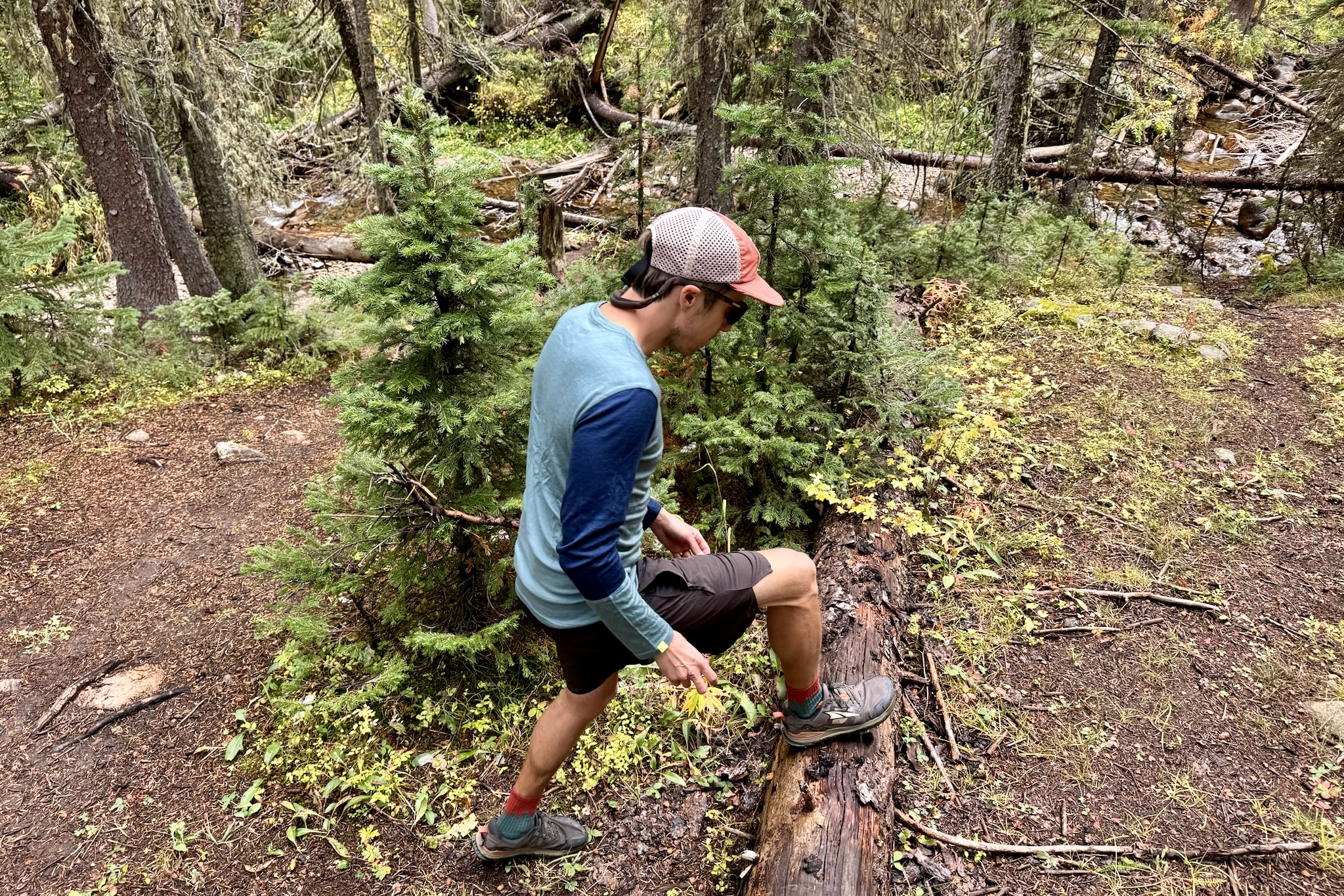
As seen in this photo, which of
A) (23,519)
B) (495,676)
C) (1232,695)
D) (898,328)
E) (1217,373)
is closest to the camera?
(1232,695)

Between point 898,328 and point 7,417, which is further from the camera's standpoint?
A: point 7,417

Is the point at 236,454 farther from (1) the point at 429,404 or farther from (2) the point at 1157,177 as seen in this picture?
(2) the point at 1157,177

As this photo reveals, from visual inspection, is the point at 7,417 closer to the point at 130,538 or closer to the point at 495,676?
the point at 130,538

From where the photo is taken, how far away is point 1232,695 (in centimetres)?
363

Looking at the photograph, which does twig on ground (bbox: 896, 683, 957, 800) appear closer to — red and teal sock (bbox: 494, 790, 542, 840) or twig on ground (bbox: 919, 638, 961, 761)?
twig on ground (bbox: 919, 638, 961, 761)

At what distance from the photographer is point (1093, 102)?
1009cm

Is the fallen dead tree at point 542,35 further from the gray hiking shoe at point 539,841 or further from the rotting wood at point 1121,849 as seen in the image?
the rotting wood at point 1121,849

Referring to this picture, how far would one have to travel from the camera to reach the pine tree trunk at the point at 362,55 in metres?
7.08

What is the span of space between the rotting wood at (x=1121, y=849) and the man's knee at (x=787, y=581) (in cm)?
122

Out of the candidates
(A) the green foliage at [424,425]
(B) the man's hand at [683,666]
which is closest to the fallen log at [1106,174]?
(A) the green foliage at [424,425]

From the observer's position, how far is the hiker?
84.4 inches

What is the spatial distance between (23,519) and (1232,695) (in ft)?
26.7

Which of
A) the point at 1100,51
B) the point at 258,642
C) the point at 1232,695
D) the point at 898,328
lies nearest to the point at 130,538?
the point at 258,642

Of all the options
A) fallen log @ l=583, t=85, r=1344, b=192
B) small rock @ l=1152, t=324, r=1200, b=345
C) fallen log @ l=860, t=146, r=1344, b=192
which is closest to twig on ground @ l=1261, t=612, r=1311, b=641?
small rock @ l=1152, t=324, r=1200, b=345
